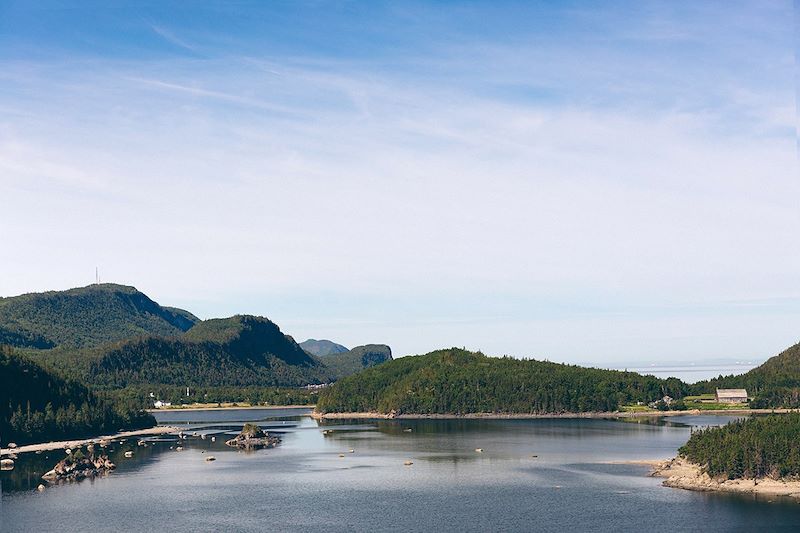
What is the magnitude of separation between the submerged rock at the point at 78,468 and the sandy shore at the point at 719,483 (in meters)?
106

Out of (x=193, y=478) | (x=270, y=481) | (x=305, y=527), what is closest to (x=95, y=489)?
(x=193, y=478)

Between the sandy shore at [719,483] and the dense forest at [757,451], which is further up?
the dense forest at [757,451]

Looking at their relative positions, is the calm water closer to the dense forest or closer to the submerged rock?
the submerged rock

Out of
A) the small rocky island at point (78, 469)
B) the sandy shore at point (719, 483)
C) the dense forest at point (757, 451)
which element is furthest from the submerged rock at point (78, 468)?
the dense forest at point (757, 451)

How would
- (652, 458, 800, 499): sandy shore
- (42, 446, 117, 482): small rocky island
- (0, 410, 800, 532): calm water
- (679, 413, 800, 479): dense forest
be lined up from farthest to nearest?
(42, 446, 117, 482): small rocky island < (679, 413, 800, 479): dense forest < (652, 458, 800, 499): sandy shore < (0, 410, 800, 532): calm water

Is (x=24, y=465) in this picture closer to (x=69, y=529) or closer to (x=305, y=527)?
(x=69, y=529)

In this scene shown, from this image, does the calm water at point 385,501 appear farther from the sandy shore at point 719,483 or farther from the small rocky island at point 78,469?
the sandy shore at point 719,483

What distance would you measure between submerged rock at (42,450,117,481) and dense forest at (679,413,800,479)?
374 ft

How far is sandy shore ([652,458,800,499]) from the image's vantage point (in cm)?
13950

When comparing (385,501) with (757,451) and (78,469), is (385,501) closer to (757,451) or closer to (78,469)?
(757,451)

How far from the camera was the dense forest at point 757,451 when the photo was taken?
143 meters

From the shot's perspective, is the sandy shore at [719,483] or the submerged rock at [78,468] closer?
the sandy shore at [719,483]

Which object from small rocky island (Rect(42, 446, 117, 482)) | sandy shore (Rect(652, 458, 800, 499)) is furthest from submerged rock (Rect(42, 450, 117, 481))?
sandy shore (Rect(652, 458, 800, 499))

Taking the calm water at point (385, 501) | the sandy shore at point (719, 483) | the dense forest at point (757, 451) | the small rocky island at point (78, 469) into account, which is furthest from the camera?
the small rocky island at point (78, 469)
